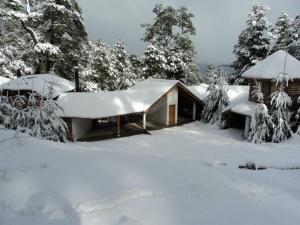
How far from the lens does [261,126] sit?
16.5 metres

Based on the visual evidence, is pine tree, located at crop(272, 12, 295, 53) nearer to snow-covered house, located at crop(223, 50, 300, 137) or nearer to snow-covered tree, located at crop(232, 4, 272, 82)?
snow-covered tree, located at crop(232, 4, 272, 82)

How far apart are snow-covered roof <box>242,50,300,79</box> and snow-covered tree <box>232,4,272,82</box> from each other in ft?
31.4

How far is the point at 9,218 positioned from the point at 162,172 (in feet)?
10.3

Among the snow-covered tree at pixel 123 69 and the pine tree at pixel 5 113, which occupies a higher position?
the snow-covered tree at pixel 123 69

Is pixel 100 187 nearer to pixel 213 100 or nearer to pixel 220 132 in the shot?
pixel 220 132

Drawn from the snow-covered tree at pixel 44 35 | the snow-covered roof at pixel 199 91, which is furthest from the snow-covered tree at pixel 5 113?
the snow-covered roof at pixel 199 91

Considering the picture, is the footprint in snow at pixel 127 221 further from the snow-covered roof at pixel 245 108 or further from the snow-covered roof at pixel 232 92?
the snow-covered roof at pixel 232 92

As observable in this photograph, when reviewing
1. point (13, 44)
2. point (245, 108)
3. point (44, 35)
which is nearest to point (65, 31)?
point (44, 35)

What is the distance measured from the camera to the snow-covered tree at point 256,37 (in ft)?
92.3

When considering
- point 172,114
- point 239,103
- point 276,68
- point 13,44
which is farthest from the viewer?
point 13,44

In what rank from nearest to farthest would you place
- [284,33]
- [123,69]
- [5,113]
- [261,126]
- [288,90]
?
[5,113] → [261,126] → [288,90] → [284,33] → [123,69]

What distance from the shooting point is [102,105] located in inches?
730

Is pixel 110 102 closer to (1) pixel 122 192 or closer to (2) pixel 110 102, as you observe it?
(2) pixel 110 102

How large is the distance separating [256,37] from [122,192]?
28.6 m
